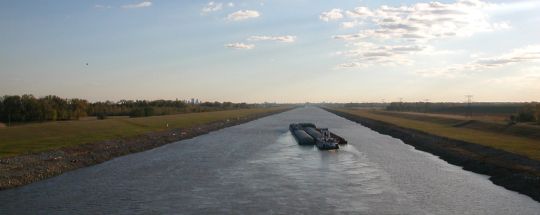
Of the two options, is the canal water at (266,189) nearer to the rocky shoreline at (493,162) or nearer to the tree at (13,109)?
the rocky shoreline at (493,162)

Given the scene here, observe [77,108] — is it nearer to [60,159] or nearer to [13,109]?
[13,109]

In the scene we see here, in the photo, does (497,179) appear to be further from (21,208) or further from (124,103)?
(124,103)

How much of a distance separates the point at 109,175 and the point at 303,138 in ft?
95.1

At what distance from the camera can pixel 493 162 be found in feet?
103

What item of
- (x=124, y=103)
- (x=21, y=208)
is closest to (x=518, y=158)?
(x=21, y=208)

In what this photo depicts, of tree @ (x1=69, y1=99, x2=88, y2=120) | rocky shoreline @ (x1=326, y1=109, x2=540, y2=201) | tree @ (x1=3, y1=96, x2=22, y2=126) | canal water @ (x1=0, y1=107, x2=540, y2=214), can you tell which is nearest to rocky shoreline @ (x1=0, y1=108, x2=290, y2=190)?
canal water @ (x1=0, y1=107, x2=540, y2=214)

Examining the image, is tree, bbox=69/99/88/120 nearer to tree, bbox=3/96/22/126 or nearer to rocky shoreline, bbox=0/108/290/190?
tree, bbox=3/96/22/126

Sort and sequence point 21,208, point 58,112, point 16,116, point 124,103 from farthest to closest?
point 124,103, point 58,112, point 16,116, point 21,208

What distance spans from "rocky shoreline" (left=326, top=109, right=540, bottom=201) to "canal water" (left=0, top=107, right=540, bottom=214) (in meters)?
0.82

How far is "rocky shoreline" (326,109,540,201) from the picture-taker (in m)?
24.8

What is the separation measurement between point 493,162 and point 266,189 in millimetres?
15205

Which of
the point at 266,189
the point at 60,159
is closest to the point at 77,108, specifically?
the point at 60,159

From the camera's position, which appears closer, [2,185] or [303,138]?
[2,185]

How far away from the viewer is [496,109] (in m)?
127
